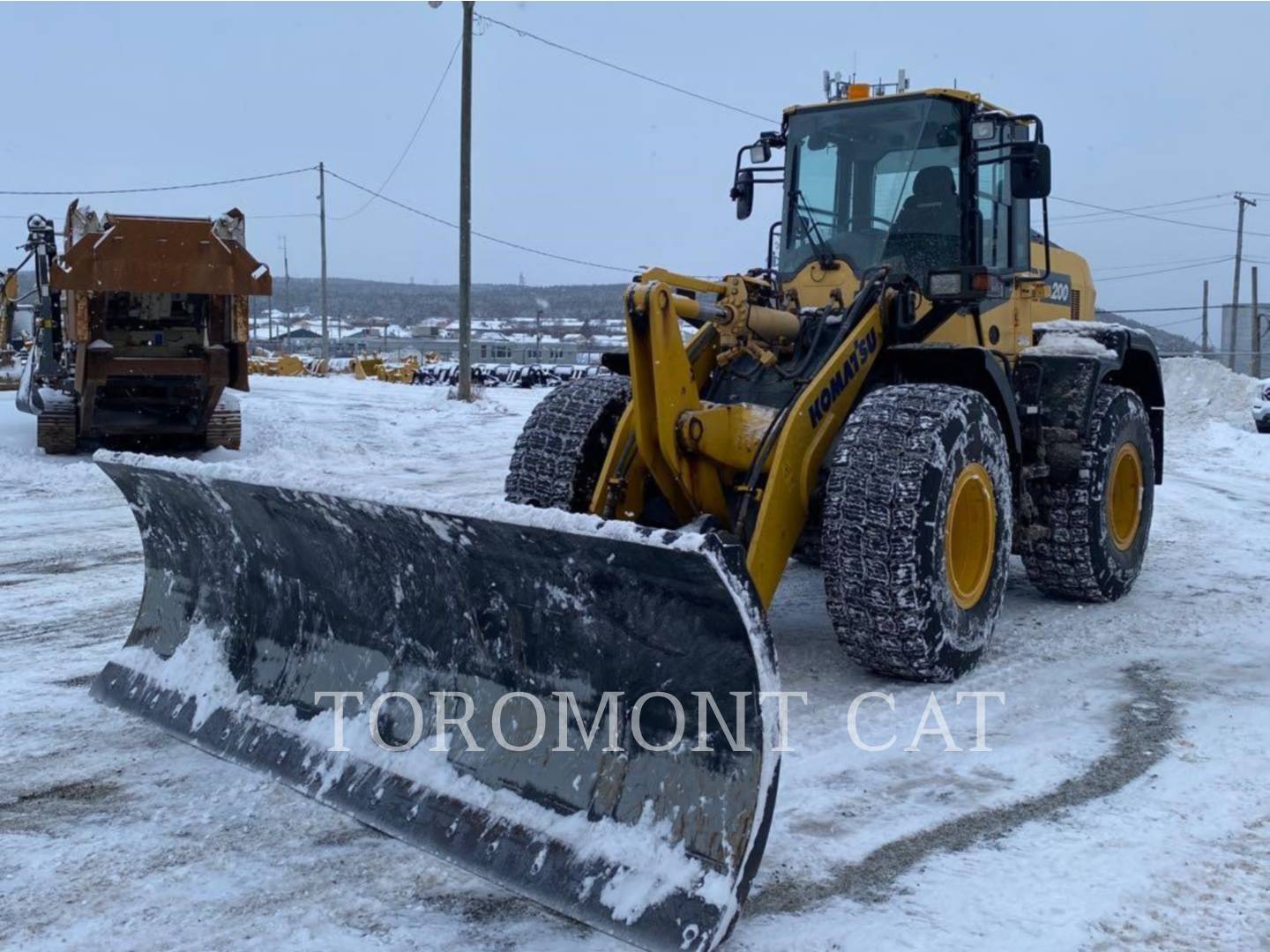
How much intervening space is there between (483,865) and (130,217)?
35.8ft

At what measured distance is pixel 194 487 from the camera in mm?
4816

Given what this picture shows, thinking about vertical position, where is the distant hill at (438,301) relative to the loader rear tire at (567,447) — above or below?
above

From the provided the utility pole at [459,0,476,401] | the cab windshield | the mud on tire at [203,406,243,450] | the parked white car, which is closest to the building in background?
the parked white car

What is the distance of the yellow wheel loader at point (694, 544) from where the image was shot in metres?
3.30

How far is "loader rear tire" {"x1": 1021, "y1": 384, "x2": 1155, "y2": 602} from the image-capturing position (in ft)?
22.0

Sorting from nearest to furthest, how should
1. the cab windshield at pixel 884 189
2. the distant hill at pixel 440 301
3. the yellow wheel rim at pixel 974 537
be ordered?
1. the yellow wheel rim at pixel 974 537
2. the cab windshield at pixel 884 189
3. the distant hill at pixel 440 301

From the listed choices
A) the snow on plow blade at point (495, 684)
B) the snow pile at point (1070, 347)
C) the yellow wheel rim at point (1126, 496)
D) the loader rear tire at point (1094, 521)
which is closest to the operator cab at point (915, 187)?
the snow pile at point (1070, 347)

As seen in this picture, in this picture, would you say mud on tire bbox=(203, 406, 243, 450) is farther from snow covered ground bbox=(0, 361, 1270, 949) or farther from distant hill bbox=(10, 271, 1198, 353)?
distant hill bbox=(10, 271, 1198, 353)

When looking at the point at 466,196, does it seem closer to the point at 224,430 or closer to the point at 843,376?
the point at 224,430

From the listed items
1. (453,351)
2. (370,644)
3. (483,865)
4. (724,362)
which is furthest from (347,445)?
(453,351)

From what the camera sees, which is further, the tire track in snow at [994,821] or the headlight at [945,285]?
the headlight at [945,285]

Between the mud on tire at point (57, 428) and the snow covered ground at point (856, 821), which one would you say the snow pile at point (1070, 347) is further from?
the mud on tire at point (57, 428)

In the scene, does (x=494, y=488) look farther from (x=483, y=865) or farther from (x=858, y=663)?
(x=483, y=865)

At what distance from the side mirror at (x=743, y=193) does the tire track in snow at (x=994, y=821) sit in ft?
11.1
